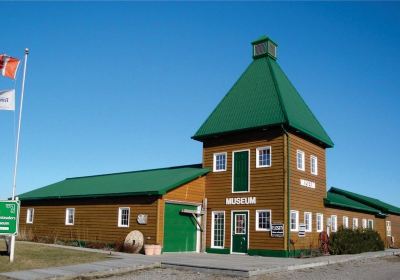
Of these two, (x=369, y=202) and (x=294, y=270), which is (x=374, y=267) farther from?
(x=369, y=202)

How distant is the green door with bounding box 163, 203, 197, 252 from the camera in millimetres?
23250

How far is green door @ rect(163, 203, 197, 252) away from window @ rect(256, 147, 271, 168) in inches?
183

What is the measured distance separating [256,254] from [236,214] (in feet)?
8.35

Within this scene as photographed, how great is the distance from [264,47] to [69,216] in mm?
16569

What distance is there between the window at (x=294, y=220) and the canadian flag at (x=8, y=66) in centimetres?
1474

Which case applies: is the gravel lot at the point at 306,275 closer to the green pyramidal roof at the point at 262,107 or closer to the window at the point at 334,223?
the green pyramidal roof at the point at 262,107

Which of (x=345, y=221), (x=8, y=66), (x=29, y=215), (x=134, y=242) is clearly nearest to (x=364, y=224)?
(x=345, y=221)

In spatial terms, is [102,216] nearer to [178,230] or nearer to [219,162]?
[178,230]

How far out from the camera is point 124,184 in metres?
27.1

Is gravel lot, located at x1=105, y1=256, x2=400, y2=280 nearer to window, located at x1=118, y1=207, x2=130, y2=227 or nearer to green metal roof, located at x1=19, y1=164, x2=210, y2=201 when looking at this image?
green metal roof, located at x1=19, y1=164, x2=210, y2=201

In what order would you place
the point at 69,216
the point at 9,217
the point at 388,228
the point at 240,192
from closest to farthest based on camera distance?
the point at 9,217
the point at 240,192
the point at 69,216
the point at 388,228

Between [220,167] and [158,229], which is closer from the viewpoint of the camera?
[158,229]

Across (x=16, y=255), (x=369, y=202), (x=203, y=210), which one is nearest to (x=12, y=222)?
(x=16, y=255)

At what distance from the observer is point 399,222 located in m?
40.2
